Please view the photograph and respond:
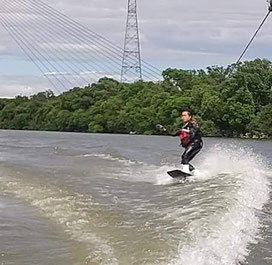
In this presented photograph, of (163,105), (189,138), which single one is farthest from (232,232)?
(163,105)

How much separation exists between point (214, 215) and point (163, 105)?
7706cm

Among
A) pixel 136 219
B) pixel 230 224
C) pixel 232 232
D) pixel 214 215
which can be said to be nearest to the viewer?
pixel 232 232

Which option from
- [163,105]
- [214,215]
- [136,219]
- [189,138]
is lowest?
[163,105]

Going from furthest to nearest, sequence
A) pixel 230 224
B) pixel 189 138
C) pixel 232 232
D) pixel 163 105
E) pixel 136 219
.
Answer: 1. pixel 163 105
2. pixel 189 138
3. pixel 136 219
4. pixel 230 224
5. pixel 232 232

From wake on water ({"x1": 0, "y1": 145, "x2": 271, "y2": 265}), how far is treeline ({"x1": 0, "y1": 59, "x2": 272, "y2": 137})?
49890mm

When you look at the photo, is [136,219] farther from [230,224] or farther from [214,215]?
[230,224]

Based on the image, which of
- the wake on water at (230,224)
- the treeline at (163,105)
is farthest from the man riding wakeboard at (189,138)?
the treeline at (163,105)

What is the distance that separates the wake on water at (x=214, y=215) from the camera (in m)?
8.32

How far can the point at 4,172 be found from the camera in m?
20.0

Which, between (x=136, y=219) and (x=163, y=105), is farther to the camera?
(x=163, y=105)

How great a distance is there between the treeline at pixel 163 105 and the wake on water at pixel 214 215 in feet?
164

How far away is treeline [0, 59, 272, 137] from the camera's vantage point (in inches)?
3046

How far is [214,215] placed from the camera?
10977 millimetres

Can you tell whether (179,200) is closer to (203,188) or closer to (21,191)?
(203,188)
